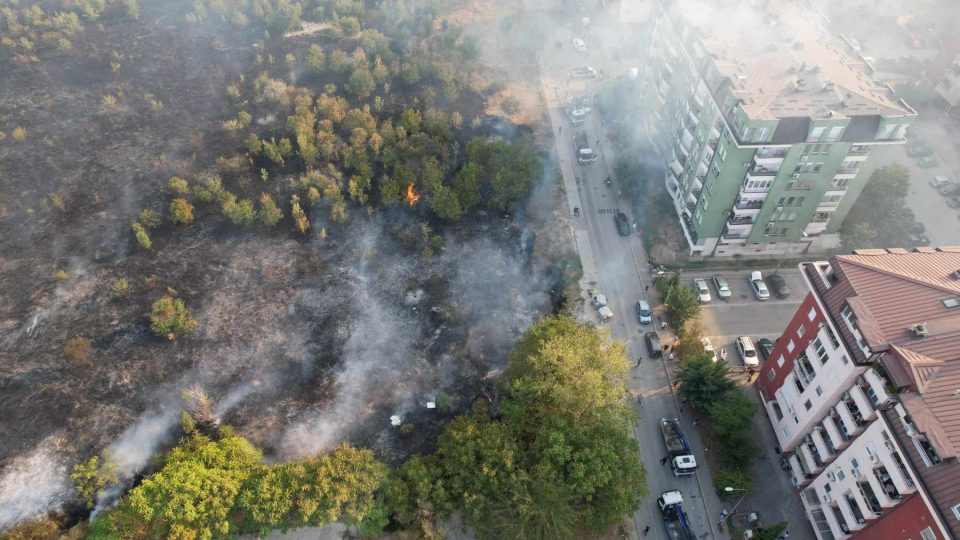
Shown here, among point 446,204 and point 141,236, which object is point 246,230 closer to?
point 141,236

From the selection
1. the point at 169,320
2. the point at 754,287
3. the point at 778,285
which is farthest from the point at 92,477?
the point at 778,285

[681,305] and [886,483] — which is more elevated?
[886,483]

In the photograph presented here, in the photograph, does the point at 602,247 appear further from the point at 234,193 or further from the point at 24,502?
the point at 24,502

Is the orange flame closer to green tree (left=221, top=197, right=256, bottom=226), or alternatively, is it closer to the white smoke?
green tree (left=221, top=197, right=256, bottom=226)

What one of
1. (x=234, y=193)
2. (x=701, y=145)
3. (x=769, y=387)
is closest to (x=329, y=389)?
(x=234, y=193)

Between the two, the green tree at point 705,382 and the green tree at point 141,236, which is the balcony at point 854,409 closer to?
the green tree at point 705,382

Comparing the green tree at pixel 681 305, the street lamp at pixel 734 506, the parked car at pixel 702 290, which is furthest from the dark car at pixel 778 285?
the street lamp at pixel 734 506
